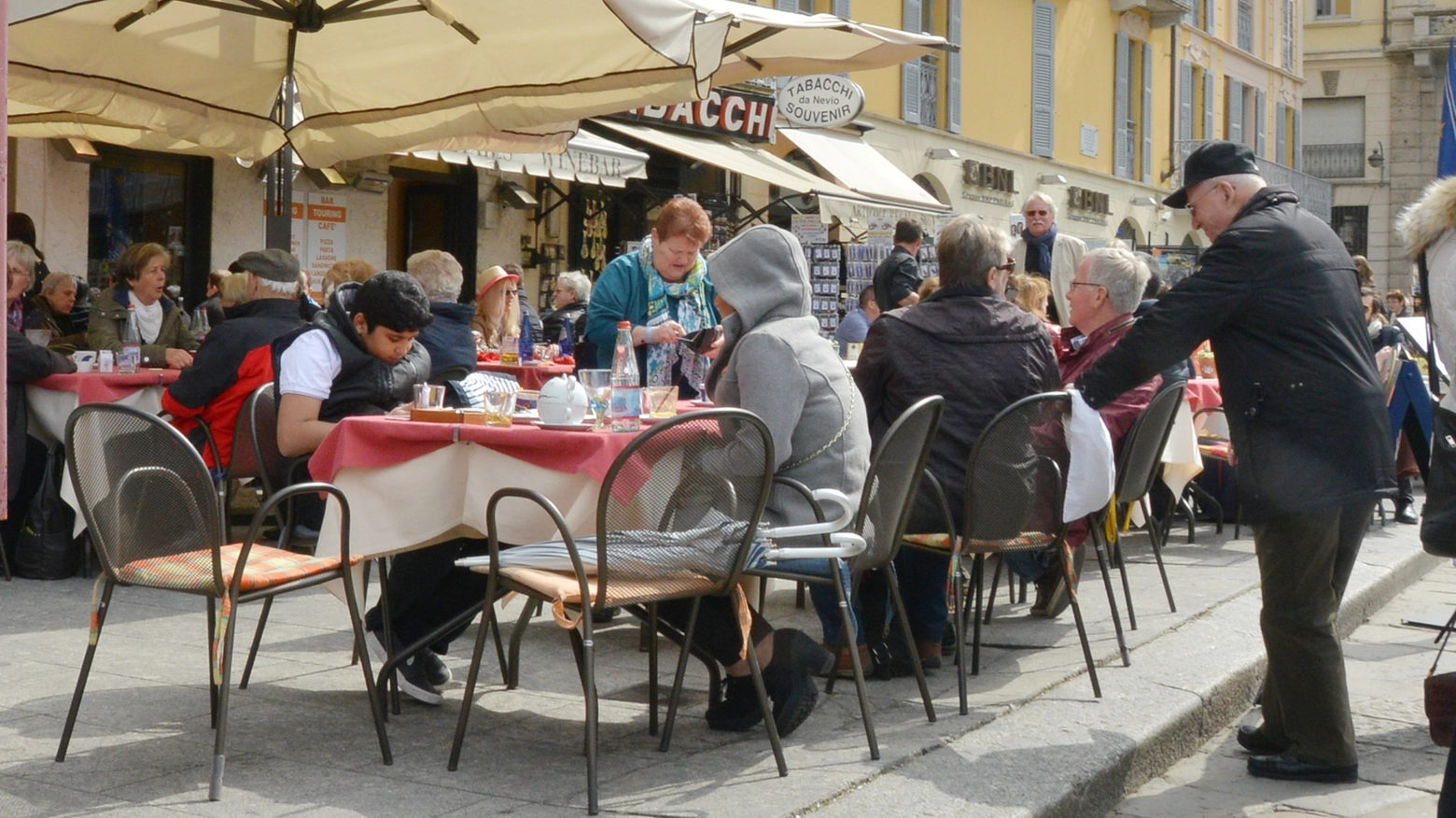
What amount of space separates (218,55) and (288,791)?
17.4ft

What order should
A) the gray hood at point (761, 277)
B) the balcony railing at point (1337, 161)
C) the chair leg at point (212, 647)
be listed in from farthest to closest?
the balcony railing at point (1337, 161) → the gray hood at point (761, 277) → the chair leg at point (212, 647)

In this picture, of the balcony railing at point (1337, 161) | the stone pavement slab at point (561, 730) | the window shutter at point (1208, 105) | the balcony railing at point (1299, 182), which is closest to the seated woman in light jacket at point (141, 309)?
the stone pavement slab at point (561, 730)

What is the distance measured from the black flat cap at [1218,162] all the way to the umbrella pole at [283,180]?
4754mm

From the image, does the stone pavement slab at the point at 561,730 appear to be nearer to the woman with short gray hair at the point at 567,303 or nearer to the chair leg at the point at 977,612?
the chair leg at the point at 977,612

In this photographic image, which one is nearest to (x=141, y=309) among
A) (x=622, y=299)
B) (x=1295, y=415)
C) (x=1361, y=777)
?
(x=622, y=299)

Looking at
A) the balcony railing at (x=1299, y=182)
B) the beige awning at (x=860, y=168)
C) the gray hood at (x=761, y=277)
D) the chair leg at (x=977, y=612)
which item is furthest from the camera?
the balcony railing at (x=1299, y=182)

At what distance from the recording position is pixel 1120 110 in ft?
92.7

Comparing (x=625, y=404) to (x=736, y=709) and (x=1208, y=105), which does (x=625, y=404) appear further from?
(x=1208, y=105)

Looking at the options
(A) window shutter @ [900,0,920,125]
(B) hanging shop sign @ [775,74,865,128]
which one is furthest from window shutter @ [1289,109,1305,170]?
(B) hanging shop sign @ [775,74,865,128]

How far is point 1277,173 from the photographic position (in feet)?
114

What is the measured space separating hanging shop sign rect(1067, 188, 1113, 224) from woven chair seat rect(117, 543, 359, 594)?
23209 millimetres

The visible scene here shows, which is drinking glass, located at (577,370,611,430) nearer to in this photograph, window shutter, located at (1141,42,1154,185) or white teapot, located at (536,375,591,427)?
white teapot, located at (536,375,591,427)

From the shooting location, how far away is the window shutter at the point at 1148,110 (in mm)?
29375

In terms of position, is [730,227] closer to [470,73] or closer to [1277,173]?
[470,73]
